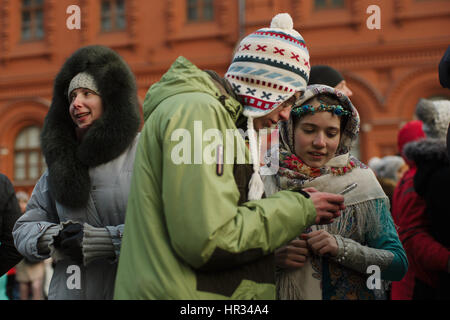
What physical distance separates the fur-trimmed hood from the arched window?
48.6ft

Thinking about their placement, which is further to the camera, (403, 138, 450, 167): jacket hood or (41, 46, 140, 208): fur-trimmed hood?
(403, 138, 450, 167): jacket hood

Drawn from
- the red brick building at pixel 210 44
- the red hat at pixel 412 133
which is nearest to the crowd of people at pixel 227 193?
the red hat at pixel 412 133

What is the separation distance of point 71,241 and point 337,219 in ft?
3.79

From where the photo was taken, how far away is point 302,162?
7.59ft

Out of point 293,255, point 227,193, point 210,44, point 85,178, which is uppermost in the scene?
point 210,44

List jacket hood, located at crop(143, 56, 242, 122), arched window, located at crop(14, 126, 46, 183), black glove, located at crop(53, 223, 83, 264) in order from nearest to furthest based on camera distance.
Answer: jacket hood, located at crop(143, 56, 242, 122) → black glove, located at crop(53, 223, 83, 264) → arched window, located at crop(14, 126, 46, 183)

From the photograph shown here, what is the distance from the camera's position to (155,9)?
1559cm

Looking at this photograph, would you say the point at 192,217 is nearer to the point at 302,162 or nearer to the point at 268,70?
the point at 268,70

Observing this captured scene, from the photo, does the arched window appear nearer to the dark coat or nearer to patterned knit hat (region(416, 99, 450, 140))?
the dark coat

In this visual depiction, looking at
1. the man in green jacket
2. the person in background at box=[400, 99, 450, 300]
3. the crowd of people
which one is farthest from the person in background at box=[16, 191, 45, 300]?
the man in green jacket

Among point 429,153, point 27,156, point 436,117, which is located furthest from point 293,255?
point 27,156

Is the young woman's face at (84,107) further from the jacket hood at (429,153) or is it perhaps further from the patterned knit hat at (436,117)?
the patterned knit hat at (436,117)

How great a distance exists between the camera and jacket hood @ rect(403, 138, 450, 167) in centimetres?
295

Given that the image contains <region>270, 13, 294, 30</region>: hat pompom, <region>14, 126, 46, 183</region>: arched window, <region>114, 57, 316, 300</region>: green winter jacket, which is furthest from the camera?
<region>14, 126, 46, 183</region>: arched window
